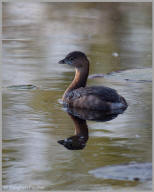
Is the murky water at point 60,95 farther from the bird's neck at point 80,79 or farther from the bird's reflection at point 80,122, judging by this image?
the bird's neck at point 80,79

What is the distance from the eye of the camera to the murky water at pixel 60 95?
6.80 meters

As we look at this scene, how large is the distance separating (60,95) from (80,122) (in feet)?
6.18

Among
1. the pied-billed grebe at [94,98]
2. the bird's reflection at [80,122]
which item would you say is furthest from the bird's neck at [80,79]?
the bird's reflection at [80,122]

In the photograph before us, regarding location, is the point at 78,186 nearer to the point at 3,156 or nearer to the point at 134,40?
the point at 3,156

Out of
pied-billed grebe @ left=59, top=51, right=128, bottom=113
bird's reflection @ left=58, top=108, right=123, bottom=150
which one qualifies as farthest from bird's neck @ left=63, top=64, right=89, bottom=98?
bird's reflection @ left=58, top=108, right=123, bottom=150

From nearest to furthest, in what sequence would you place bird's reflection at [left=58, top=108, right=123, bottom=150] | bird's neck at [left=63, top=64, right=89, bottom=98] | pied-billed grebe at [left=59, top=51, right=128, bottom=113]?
bird's reflection at [left=58, top=108, right=123, bottom=150] → pied-billed grebe at [left=59, top=51, right=128, bottom=113] → bird's neck at [left=63, top=64, right=89, bottom=98]

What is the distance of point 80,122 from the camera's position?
926 centimetres

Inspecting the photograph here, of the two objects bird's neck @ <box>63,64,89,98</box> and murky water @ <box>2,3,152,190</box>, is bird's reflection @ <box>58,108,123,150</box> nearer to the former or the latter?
murky water @ <box>2,3,152,190</box>

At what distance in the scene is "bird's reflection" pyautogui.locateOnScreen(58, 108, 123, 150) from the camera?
7.97 m

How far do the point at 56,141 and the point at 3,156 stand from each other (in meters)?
0.98

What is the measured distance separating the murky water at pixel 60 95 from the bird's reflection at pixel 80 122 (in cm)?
10

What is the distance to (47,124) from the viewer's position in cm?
900

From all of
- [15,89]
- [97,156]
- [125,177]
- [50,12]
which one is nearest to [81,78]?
[15,89]

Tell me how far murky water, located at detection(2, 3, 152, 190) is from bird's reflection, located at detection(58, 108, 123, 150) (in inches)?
4.0
